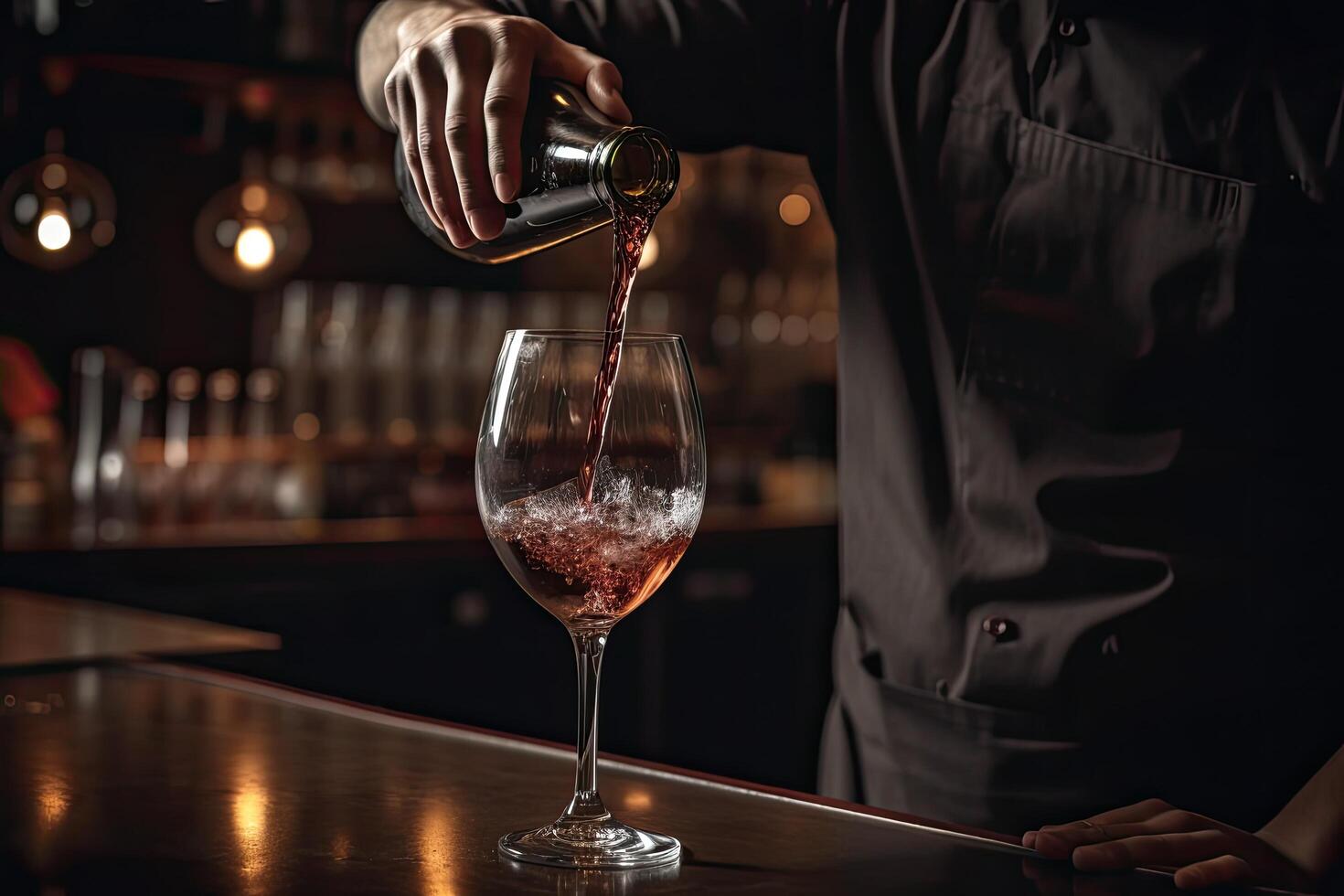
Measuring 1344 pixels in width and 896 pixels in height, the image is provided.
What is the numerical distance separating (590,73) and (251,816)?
1.72ft

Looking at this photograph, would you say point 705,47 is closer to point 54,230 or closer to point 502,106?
point 502,106

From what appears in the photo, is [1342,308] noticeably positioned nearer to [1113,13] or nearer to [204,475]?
[1113,13]

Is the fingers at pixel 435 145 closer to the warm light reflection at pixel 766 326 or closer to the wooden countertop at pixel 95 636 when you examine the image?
the wooden countertop at pixel 95 636

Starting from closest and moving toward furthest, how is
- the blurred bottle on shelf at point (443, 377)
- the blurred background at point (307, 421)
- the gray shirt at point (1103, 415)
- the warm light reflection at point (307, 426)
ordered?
the gray shirt at point (1103, 415)
the blurred background at point (307, 421)
the warm light reflection at point (307, 426)
the blurred bottle on shelf at point (443, 377)

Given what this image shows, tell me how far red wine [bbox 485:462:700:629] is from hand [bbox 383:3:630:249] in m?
0.28

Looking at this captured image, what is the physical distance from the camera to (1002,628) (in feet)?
4.13

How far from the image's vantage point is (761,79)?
1442 mm

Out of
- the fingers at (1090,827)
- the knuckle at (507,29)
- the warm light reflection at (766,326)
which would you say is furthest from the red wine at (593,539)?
the warm light reflection at (766,326)

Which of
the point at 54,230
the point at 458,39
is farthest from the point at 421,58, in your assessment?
the point at 54,230

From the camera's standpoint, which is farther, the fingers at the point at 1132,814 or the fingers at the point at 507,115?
the fingers at the point at 507,115

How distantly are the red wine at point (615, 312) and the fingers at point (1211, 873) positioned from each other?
346 mm

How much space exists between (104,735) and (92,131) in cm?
307

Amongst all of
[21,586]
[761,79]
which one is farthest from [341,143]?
[761,79]

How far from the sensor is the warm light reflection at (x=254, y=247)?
322 cm
